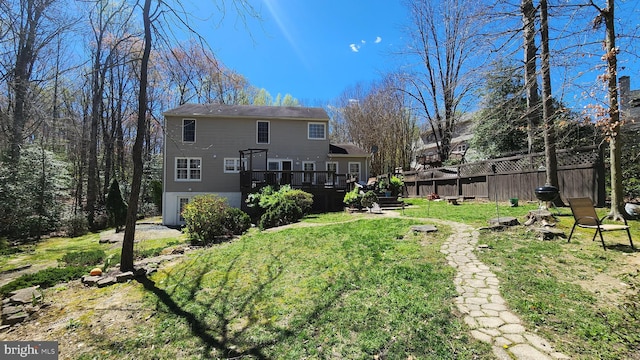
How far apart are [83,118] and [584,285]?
26.4 meters

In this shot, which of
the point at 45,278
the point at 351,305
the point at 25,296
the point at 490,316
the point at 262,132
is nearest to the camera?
the point at 490,316

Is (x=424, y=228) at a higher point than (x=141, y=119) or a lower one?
lower

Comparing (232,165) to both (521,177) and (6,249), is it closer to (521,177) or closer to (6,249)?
(6,249)

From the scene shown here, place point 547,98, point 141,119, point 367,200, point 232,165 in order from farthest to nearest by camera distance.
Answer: point 232,165, point 367,200, point 547,98, point 141,119

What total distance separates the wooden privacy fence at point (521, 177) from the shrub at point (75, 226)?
19590 millimetres

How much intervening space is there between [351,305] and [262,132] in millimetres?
15781

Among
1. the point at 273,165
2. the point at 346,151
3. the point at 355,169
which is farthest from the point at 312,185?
the point at 346,151

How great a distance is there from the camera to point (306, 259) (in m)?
5.39

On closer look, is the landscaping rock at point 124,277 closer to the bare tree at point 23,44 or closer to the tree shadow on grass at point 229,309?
the tree shadow on grass at point 229,309

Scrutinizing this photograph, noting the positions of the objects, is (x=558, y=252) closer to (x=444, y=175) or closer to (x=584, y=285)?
(x=584, y=285)

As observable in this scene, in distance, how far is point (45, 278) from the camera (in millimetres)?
6074

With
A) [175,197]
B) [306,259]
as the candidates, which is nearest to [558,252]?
[306,259]

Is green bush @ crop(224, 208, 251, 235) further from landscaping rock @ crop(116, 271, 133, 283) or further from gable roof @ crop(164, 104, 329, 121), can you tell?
gable roof @ crop(164, 104, 329, 121)

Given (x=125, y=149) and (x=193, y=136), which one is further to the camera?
(x=125, y=149)
